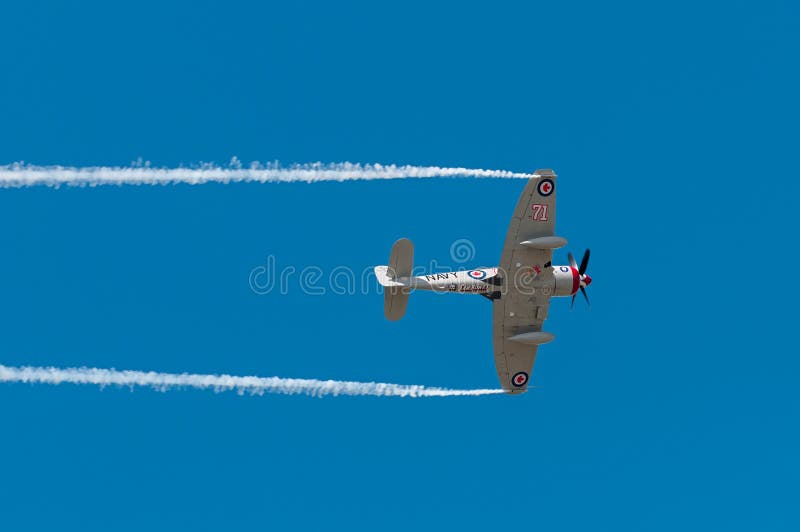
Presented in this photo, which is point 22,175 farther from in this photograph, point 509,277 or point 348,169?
point 509,277

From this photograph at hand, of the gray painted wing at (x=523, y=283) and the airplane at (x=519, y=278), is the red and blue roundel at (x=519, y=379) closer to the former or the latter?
the gray painted wing at (x=523, y=283)

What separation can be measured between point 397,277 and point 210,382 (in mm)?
6596

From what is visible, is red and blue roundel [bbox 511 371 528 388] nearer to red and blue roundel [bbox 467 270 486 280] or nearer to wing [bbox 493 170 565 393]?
wing [bbox 493 170 565 393]

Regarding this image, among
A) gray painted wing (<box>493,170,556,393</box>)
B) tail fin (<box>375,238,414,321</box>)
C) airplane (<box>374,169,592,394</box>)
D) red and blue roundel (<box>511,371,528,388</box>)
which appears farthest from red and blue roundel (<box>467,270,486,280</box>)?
red and blue roundel (<box>511,371,528,388</box>)

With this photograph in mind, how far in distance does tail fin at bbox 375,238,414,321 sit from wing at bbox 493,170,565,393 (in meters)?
3.35

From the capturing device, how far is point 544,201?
4334 centimetres

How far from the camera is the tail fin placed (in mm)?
42125

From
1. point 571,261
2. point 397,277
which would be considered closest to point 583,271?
point 571,261

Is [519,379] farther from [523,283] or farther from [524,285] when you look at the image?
[523,283]

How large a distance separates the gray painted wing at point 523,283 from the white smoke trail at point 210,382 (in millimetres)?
1404

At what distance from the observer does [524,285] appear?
44469mm

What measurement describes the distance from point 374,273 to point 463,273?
114 inches

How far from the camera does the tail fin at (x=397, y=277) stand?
138 feet

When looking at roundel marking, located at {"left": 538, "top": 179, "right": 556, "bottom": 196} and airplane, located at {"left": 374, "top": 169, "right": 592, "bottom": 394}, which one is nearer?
airplane, located at {"left": 374, "top": 169, "right": 592, "bottom": 394}
